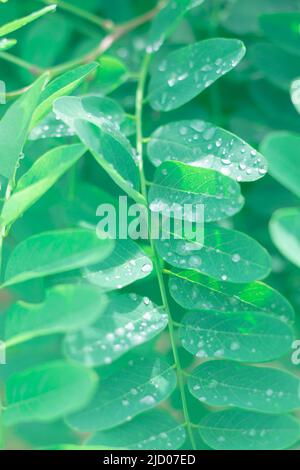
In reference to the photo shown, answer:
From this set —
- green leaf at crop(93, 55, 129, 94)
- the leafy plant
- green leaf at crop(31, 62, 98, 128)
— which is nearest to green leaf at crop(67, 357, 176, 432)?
the leafy plant

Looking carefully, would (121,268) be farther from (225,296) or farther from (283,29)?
(283,29)

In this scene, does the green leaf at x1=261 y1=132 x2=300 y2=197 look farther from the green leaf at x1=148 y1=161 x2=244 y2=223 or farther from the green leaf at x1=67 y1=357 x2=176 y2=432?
the green leaf at x1=67 y1=357 x2=176 y2=432

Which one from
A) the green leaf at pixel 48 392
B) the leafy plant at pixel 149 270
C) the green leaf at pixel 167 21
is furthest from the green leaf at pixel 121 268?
the green leaf at pixel 167 21

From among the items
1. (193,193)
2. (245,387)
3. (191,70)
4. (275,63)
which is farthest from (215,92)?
(245,387)

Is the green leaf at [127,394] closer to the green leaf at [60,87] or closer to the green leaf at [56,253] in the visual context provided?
the green leaf at [56,253]

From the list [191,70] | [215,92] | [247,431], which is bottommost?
[247,431]

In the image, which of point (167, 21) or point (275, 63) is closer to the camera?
point (167, 21)

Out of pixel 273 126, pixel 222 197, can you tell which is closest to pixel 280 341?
pixel 222 197
